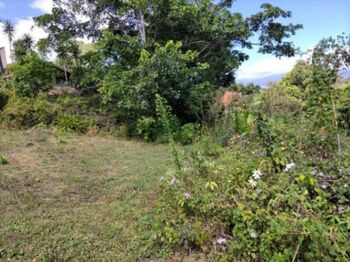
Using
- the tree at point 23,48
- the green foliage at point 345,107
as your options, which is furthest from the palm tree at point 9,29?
the green foliage at point 345,107

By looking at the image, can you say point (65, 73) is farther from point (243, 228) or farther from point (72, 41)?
point (243, 228)

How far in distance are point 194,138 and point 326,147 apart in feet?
11.1

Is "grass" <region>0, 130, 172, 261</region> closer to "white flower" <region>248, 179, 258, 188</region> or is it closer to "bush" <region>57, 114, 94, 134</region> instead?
"white flower" <region>248, 179, 258, 188</region>

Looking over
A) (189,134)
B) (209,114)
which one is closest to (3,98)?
(189,134)

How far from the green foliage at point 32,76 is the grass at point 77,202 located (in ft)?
11.3

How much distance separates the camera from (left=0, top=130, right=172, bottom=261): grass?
2.43 metres

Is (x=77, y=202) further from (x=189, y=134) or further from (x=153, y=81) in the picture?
(x=153, y=81)

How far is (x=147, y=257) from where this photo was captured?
235cm

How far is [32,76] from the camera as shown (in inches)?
Answer: 346

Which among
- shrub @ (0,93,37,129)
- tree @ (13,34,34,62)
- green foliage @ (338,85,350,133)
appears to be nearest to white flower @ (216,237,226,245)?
green foliage @ (338,85,350,133)

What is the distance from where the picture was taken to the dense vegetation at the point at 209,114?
2.09 meters

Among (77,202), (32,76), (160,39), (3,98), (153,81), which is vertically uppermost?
(160,39)

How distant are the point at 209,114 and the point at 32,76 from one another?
5062mm

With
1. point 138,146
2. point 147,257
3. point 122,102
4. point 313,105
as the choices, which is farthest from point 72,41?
point 147,257
